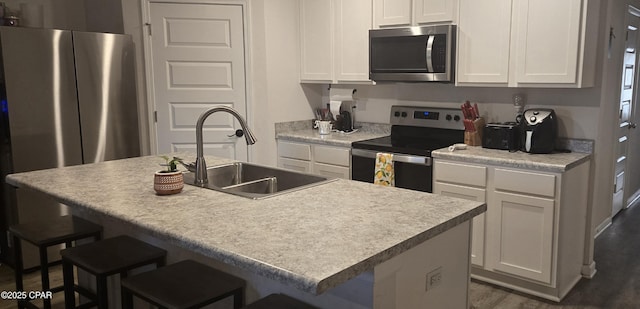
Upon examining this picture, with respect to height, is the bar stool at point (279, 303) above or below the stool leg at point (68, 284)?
above

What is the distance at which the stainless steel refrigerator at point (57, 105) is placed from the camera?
3.44 metres

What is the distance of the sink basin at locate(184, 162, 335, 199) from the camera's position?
247cm

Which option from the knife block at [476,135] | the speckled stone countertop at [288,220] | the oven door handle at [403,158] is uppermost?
the knife block at [476,135]

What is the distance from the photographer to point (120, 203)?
6.61ft

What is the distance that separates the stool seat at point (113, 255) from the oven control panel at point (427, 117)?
2.53 metres

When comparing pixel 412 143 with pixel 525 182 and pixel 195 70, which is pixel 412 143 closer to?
pixel 525 182

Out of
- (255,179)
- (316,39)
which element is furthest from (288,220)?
(316,39)

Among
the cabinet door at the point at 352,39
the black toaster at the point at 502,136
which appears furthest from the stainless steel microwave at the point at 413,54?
the black toaster at the point at 502,136

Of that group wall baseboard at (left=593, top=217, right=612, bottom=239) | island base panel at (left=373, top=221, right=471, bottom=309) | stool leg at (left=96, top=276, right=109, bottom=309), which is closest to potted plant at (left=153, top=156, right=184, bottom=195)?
stool leg at (left=96, top=276, right=109, bottom=309)

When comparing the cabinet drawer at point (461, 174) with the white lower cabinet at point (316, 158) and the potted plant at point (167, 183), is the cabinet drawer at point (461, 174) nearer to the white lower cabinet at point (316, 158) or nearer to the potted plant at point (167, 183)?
the white lower cabinet at point (316, 158)

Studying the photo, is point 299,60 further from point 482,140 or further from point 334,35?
point 482,140

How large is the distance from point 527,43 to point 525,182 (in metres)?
0.90

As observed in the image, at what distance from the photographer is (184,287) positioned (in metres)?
1.82

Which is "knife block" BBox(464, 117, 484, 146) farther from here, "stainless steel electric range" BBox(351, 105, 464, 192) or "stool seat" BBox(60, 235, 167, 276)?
"stool seat" BBox(60, 235, 167, 276)
